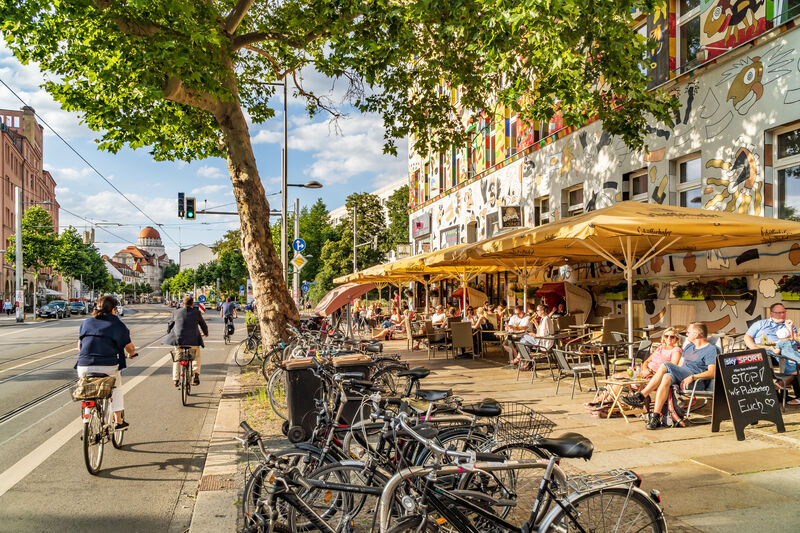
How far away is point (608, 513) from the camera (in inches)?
119

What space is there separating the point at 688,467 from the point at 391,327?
1638cm

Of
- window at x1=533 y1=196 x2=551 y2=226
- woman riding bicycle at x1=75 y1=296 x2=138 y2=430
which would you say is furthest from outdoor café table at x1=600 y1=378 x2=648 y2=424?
window at x1=533 y1=196 x2=551 y2=226

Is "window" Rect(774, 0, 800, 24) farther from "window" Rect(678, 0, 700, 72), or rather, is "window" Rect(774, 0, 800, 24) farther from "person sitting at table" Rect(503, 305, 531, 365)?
"person sitting at table" Rect(503, 305, 531, 365)

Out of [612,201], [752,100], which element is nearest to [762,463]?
[752,100]

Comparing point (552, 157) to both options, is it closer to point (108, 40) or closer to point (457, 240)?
point (457, 240)

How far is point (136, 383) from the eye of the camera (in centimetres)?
1140

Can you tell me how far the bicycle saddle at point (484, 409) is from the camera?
3.83 metres

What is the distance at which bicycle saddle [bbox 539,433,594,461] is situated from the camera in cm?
294

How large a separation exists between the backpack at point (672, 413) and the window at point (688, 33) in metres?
7.43

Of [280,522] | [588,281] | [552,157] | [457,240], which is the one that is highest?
[552,157]

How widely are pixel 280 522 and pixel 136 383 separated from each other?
962cm

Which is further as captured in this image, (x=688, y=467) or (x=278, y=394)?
(x=278, y=394)

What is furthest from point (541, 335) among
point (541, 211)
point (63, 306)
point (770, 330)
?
point (63, 306)

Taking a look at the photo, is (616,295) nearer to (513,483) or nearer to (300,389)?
(300,389)
